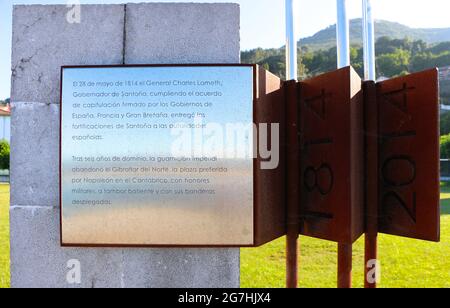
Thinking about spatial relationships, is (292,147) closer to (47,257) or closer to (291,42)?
(291,42)

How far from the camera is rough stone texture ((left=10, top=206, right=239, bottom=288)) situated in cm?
288

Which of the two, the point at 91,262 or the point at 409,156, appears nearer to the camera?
the point at 409,156

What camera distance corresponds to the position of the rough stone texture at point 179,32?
2895 mm

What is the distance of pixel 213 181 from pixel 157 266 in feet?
2.90

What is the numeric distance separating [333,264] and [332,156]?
2.85 meters

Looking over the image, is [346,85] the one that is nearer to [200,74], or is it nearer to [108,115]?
[200,74]

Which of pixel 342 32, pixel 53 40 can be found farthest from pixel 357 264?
pixel 53 40

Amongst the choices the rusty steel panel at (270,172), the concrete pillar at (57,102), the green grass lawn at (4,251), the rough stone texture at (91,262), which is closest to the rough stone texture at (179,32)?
the concrete pillar at (57,102)

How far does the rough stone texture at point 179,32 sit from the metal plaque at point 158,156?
206 mm

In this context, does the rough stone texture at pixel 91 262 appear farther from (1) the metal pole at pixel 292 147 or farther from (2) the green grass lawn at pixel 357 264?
(2) the green grass lawn at pixel 357 264

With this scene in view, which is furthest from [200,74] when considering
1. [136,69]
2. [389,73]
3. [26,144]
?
[389,73]

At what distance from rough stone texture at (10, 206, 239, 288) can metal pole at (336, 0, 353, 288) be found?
84 cm

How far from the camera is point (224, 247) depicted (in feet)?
9.20

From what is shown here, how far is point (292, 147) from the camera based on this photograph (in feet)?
9.20
